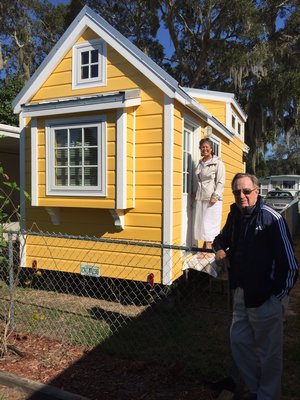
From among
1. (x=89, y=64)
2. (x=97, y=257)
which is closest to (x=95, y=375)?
(x=97, y=257)

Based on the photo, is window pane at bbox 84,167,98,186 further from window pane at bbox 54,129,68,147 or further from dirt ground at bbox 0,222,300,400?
dirt ground at bbox 0,222,300,400

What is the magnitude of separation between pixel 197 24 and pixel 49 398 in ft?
66.9

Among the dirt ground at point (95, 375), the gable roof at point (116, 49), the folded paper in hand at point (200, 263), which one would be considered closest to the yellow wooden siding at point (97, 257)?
the folded paper in hand at point (200, 263)

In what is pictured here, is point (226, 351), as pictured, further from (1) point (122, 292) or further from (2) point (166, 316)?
(1) point (122, 292)

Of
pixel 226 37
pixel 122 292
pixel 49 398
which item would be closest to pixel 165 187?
pixel 122 292

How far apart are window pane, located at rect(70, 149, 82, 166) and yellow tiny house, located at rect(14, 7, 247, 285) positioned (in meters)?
0.02

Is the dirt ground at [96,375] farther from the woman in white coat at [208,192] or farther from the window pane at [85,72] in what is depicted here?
the window pane at [85,72]

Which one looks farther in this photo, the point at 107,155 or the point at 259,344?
the point at 107,155

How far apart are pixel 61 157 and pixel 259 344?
4.01 m

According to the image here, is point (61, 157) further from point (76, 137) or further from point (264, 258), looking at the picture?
point (264, 258)

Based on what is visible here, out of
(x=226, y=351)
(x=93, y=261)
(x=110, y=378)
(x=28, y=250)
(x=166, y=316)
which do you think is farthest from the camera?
(x=28, y=250)

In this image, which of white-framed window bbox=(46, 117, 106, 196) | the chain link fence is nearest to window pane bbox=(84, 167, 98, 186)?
white-framed window bbox=(46, 117, 106, 196)

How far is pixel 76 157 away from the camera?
5.57 m

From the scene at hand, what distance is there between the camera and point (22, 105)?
591 cm
